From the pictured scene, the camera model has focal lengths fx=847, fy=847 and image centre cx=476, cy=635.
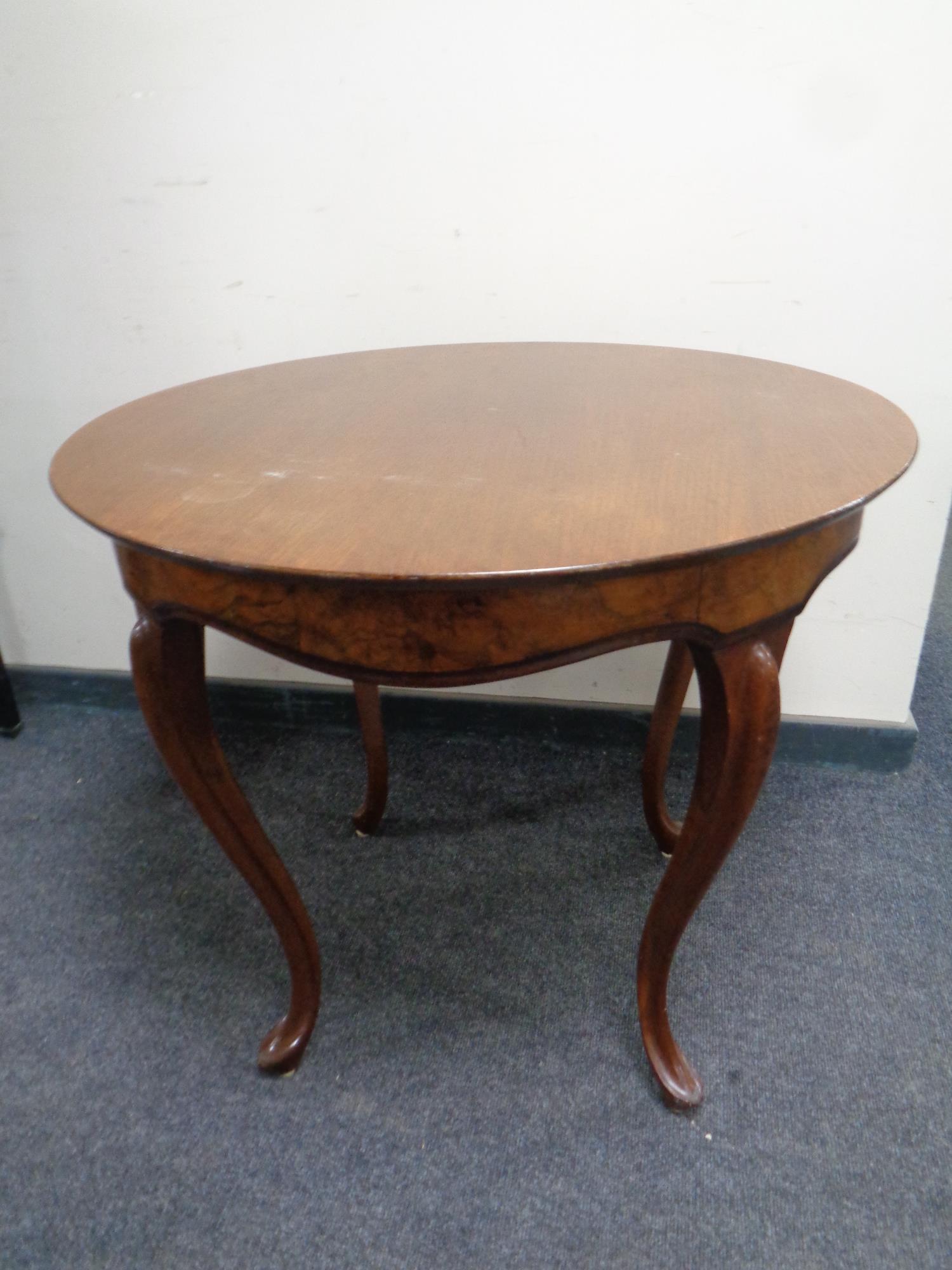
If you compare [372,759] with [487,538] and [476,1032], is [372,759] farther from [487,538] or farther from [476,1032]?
[487,538]

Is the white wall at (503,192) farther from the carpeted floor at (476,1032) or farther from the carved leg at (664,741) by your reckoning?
the carpeted floor at (476,1032)

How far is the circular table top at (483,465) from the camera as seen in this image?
62 centimetres

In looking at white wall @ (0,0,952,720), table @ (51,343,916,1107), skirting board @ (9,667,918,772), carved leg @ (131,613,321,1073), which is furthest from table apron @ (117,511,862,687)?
skirting board @ (9,667,918,772)

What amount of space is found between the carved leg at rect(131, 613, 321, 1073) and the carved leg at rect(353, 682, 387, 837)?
0.37m

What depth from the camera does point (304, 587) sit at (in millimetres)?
651

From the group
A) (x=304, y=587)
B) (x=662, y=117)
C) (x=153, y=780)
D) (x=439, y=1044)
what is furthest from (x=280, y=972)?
(x=662, y=117)

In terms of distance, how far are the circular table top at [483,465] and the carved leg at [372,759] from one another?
48cm

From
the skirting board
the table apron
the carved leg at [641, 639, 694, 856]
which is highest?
the table apron

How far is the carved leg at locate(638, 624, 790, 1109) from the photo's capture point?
2.42ft

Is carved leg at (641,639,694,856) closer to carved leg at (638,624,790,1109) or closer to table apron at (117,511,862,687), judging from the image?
carved leg at (638,624,790,1109)

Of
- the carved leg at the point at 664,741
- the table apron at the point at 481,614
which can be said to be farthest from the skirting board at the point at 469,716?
the table apron at the point at 481,614

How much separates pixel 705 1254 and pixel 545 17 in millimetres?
1478

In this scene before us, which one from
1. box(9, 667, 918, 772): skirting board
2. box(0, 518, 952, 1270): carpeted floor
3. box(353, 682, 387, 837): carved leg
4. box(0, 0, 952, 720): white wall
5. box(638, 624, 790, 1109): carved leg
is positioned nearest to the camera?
box(638, 624, 790, 1109): carved leg

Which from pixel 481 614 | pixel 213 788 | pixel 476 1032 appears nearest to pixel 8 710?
pixel 213 788
